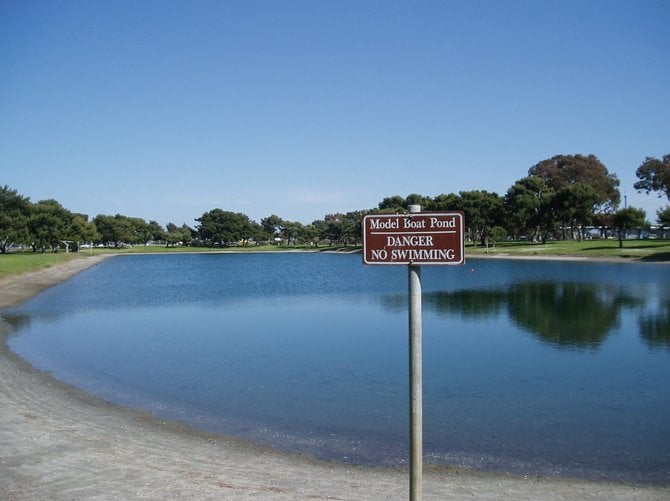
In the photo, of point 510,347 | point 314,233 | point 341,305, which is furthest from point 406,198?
point 510,347

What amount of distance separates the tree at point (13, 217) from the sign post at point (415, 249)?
333 ft

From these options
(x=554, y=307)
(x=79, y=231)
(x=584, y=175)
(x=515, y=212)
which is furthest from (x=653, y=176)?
(x=79, y=231)

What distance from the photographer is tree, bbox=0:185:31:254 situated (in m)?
93.7

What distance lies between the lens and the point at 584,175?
123312 mm

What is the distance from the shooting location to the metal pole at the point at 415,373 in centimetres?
504

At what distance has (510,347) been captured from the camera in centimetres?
2288

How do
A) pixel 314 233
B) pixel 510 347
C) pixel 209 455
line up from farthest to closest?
pixel 314 233 → pixel 510 347 → pixel 209 455

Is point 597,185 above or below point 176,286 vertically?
above

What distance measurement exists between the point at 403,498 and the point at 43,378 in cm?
1350

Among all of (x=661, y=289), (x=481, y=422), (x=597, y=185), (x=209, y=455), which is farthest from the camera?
(x=597, y=185)

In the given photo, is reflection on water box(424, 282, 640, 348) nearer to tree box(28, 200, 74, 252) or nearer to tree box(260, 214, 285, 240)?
tree box(28, 200, 74, 252)

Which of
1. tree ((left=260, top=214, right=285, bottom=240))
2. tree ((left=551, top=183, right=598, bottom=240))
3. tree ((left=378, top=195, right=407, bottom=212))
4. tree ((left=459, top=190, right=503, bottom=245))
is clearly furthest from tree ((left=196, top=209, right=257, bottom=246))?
tree ((left=551, top=183, right=598, bottom=240))

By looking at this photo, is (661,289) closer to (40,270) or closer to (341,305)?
(341,305)

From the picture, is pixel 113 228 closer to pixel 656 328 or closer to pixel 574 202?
pixel 574 202
